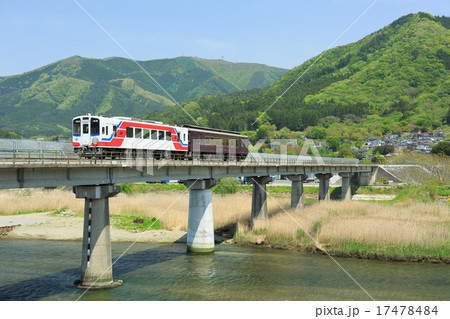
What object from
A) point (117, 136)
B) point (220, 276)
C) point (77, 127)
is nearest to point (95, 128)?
point (77, 127)

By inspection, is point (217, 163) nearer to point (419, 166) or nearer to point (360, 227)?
point (360, 227)

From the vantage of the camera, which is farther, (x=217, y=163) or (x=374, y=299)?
(x=217, y=163)

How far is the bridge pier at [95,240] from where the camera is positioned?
1075 inches

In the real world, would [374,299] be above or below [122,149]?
below

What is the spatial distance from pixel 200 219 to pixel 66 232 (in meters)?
18.4

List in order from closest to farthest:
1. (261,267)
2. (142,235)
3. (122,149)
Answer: (261,267) < (122,149) < (142,235)

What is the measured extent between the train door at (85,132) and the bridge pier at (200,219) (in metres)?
11.1

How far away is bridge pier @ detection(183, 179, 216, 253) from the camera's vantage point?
41.1 m

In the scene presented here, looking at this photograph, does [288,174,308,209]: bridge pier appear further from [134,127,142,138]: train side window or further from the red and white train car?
[134,127,142,138]: train side window

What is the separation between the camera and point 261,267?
3481 centimetres

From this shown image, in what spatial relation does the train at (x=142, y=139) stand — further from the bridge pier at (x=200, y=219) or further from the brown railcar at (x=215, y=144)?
the bridge pier at (x=200, y=219)

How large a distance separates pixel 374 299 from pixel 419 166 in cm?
7846

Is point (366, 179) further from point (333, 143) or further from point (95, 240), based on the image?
point (333, 143)

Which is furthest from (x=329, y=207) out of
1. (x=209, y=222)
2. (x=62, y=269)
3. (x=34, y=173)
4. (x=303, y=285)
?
(x=34, y=173)
